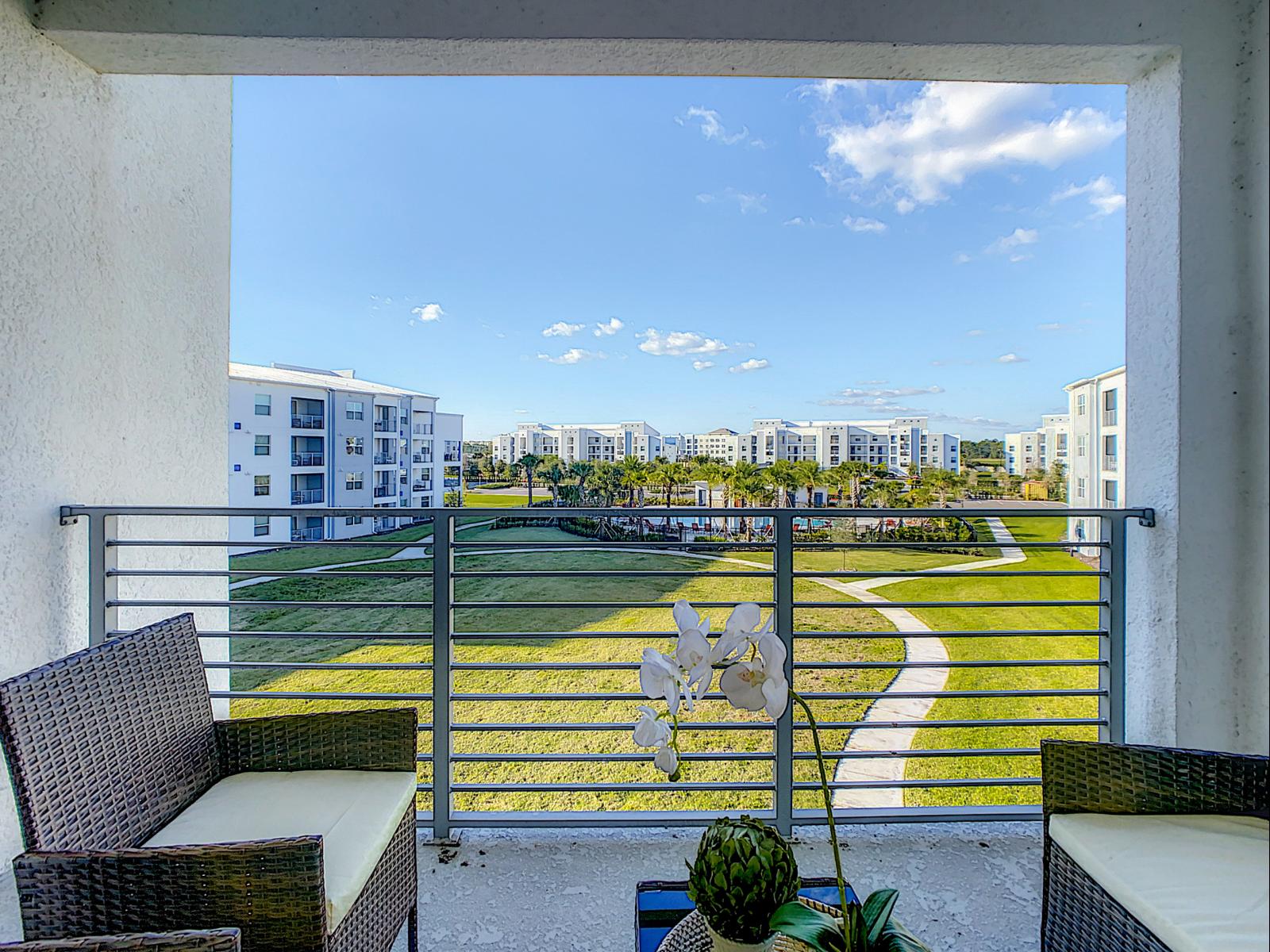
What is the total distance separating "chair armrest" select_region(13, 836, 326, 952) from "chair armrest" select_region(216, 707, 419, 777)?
19.0 inches

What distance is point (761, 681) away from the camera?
74 cm

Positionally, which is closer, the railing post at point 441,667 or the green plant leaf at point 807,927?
the green plant leaf at point 807,927

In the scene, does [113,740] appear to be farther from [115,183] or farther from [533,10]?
[533,10]

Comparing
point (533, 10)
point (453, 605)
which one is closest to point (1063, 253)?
point (533, 10)

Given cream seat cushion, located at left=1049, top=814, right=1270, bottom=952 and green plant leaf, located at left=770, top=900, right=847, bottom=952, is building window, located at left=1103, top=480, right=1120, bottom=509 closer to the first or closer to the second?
cream seat cushion, located at left=1049, top=814, right=1270, bottom=952

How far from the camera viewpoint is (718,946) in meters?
0.84

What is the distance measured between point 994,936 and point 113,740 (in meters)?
2.12

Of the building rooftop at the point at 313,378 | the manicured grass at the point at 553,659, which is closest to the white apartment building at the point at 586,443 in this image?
the manicured grass at the point at 553,659

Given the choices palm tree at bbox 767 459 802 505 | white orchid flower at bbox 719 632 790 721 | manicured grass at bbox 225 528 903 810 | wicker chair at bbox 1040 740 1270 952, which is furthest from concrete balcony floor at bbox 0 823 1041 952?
palm tree at bbox 767 459 802 505

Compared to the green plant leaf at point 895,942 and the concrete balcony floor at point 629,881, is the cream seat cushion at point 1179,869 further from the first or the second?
the concrete balcony floor at point 629,881

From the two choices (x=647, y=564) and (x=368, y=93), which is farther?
(x=647, y=564)

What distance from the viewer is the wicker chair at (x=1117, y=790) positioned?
1.23m

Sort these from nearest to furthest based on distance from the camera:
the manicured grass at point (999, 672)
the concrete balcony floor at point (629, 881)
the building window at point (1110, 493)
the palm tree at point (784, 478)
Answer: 1. the concrete balcony floor at point (629, 881)
2. the building window at point (1110, 493)
3. the manicured grass at point (999, 672)
4. the palm tree at point (784, 478)

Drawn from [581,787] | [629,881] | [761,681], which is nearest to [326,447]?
[581,787]
